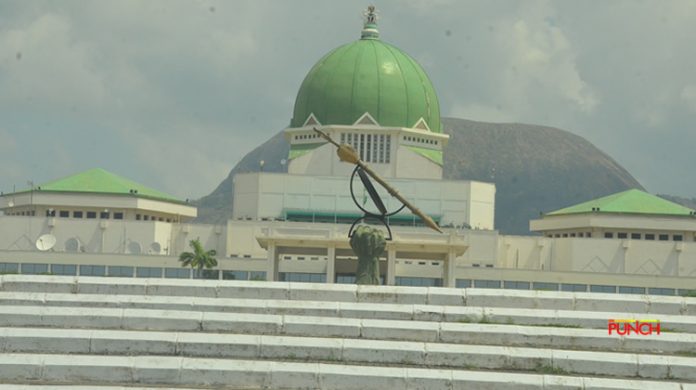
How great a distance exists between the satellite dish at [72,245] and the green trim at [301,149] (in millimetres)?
16544

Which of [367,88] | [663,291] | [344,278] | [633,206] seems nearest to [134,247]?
[344,278]

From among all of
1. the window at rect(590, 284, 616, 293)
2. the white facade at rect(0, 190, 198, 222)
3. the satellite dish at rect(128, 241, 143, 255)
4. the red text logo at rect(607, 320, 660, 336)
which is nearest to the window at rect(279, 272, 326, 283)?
the satellite dish at rect(128, 241, 143, 255)

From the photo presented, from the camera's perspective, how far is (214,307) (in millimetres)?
34062

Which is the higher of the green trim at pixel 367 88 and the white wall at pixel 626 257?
the green trim at pixel 367 88

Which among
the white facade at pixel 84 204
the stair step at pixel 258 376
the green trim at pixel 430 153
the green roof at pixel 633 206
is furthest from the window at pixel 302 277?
the stair step at pixel 258 376

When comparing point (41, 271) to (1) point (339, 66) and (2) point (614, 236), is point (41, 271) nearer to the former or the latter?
(1) point (339, 66)

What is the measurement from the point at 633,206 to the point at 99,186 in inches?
1502

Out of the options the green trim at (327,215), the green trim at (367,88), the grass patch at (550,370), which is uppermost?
the green trim at (367,88)

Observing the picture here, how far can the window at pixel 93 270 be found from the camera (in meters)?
96.1

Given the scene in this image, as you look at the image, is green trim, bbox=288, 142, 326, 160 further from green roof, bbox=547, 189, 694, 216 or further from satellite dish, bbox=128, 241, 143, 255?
green roof, bbox=547, 189, 694, 216

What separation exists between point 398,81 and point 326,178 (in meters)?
8.58

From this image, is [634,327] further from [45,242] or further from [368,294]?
[45,242]

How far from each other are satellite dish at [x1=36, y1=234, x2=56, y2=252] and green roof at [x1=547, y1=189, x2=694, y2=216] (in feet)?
121

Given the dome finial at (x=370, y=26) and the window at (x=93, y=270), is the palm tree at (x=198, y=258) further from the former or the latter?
the dome finial at (x=370, y=26)
